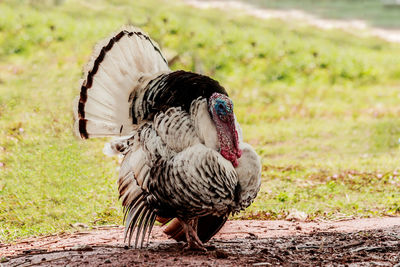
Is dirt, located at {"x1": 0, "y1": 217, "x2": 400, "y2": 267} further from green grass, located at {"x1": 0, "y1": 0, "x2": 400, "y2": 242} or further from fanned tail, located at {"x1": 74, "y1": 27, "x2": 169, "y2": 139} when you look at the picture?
fanned tail, located at {"x1": 74, "y1": 27, "x2": 169, "y2": 139}

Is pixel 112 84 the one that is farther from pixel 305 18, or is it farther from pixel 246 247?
pixel 305 18

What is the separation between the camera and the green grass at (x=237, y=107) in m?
6.41

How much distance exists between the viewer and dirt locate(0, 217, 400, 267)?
4137 millimetres

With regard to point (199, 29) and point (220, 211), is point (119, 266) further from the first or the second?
point (199, 29)

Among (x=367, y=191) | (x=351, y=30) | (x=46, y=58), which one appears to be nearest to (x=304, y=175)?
(x=367, y=191)

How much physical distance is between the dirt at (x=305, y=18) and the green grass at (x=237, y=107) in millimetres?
705

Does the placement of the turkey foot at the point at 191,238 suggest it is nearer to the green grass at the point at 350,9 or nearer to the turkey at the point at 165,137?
the turkey at the point at 165,137

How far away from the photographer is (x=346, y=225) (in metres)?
5.48

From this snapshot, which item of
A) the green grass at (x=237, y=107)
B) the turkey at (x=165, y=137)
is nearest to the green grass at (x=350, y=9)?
the green grass at (x=237, y=107)

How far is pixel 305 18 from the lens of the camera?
1820 cm

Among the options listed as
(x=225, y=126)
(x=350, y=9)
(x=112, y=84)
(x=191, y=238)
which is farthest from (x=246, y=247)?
(x=350, y=9)

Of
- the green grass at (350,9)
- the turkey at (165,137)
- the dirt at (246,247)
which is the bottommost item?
the dirt at (246,247)

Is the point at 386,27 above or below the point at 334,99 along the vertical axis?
above

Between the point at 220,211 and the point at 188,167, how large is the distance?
0.43m
